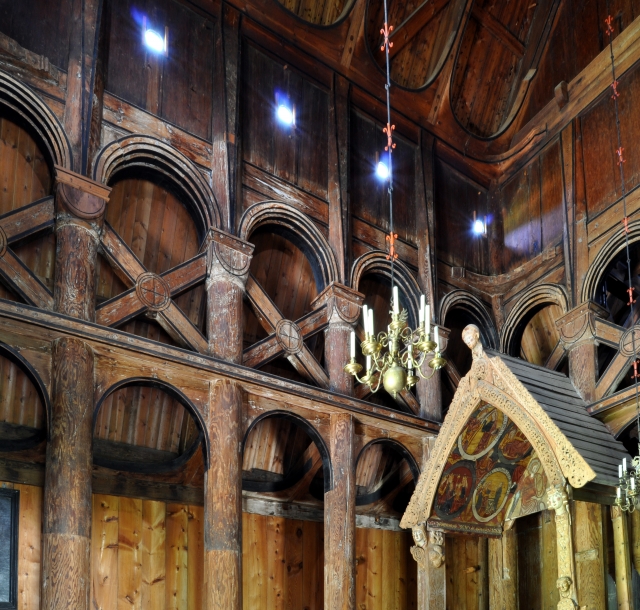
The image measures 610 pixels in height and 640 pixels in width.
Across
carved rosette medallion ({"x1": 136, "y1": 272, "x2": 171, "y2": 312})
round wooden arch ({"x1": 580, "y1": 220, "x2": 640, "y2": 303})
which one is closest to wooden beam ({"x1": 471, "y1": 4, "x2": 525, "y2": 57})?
round wooden arch ({"x1": 580, "y1": 220, "x2": 640, "y2": 303})

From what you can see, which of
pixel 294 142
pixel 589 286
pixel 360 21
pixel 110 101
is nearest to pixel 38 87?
pixel 110 101

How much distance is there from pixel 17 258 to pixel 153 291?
5.72 ft

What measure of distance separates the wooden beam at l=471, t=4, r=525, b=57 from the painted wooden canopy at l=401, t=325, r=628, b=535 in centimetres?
680

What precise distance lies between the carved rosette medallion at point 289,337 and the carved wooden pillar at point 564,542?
3.84 metres

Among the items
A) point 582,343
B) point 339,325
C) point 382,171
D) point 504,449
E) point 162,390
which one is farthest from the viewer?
point 382,171

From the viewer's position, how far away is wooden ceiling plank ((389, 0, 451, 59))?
14.4 metres

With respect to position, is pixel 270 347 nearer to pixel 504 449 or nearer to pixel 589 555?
pixel 504 449

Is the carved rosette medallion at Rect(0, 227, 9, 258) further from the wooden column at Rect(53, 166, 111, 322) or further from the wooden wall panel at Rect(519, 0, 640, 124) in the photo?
the wooden wall panel at Rect(519, 0, 640, 124)

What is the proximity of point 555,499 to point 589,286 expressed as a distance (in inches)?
164

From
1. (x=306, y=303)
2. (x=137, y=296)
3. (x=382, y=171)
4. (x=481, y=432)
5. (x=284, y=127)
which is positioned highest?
(x=284, y=127)

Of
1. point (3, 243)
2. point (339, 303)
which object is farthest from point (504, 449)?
point (3, 243)

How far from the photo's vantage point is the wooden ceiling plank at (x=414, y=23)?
14.4m

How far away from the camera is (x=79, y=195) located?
9.96 m

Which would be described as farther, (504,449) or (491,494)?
(491,494)
